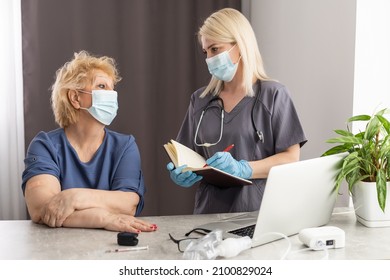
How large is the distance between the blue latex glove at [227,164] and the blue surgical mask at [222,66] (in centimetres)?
44

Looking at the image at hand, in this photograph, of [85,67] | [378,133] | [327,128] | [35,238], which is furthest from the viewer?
[327,128]

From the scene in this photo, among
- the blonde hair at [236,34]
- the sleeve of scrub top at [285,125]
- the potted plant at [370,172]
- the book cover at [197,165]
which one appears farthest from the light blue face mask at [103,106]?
the potted plant at [370,172]

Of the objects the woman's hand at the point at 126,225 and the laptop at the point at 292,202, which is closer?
the laptop at the point at 292,202

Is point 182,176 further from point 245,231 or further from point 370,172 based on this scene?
point 370,172

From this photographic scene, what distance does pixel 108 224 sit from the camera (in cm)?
164

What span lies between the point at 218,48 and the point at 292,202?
86cm

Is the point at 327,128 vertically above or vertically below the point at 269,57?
below

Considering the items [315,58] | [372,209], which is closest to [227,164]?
[372,209]

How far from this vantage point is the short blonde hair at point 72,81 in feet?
6.74

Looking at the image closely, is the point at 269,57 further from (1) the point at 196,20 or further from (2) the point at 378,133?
(2) the point at 378,133

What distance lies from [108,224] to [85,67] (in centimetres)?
76

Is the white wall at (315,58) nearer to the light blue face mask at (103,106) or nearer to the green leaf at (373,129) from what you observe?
the green leaf at (373,129)
